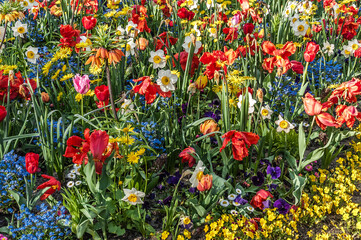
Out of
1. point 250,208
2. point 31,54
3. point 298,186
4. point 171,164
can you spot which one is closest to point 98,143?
point 171,164

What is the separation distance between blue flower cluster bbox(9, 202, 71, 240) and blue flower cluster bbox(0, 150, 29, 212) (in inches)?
6.2

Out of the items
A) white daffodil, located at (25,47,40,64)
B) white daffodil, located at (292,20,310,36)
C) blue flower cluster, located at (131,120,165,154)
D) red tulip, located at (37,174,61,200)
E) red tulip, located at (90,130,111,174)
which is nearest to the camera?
red tulip, located at (90,130,111,174)

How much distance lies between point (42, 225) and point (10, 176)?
0.38m

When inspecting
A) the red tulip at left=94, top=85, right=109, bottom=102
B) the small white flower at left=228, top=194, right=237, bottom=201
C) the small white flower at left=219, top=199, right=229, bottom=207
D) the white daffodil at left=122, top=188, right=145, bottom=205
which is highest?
the red tulip at left=94, top=85, right=109, bottom=102

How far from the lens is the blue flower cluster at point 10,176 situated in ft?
6.55

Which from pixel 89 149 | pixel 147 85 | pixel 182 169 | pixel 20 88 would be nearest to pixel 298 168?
pixel 182 169

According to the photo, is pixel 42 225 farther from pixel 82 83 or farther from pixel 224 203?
pixel 224 203

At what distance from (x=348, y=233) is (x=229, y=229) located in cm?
72

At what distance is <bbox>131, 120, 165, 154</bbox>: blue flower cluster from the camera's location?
2230 mm

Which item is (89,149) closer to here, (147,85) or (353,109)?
(147,85)

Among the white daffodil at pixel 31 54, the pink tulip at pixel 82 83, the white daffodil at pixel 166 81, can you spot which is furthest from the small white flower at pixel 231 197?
the white daffodil at pixel 31 54

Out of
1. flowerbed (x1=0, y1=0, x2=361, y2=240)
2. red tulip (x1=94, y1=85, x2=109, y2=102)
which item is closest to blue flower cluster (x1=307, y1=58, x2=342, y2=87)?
flowerbed (x1=0, y1=0, x2=361, y2=240)

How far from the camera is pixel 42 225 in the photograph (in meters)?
1.85

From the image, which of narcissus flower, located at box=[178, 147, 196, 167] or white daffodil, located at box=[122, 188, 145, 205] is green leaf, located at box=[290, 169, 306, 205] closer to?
narcissus flower, located at box=[178, 147, 196, 167]
